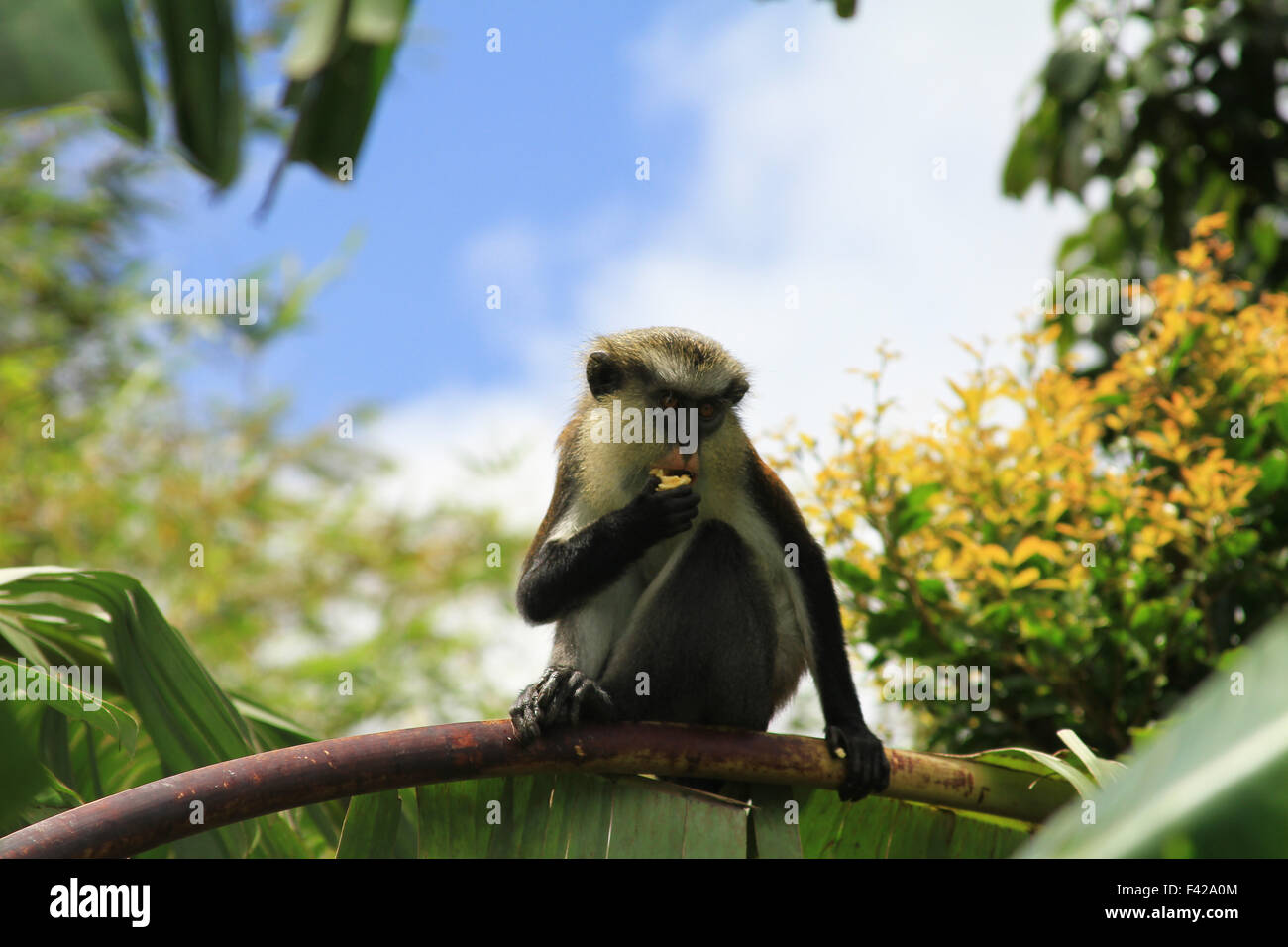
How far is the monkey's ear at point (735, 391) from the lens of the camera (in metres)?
3.75

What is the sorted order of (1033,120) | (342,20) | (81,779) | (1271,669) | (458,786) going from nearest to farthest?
(1271,669), (342,20), (458,786), (81,779), (1033,120)

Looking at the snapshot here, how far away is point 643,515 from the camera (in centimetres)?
324

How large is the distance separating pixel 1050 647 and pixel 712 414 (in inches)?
49.4

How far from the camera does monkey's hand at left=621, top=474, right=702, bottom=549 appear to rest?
322cm

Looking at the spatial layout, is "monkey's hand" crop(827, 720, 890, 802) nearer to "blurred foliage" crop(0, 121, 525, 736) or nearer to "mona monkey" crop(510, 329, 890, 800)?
"mona monkey" crop(510, 329, 890, 800)

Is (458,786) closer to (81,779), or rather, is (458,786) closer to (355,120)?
(81,779)

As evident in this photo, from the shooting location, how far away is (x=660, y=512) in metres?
3.22

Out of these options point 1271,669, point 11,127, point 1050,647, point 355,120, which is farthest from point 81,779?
point 11,127

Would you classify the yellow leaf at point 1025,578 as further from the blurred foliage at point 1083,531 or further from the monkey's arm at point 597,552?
the monkey's arm at point 597,552

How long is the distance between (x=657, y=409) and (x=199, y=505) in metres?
7.73

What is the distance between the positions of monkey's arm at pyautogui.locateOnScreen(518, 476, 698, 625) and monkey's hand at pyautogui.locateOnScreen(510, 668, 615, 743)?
0.36m
